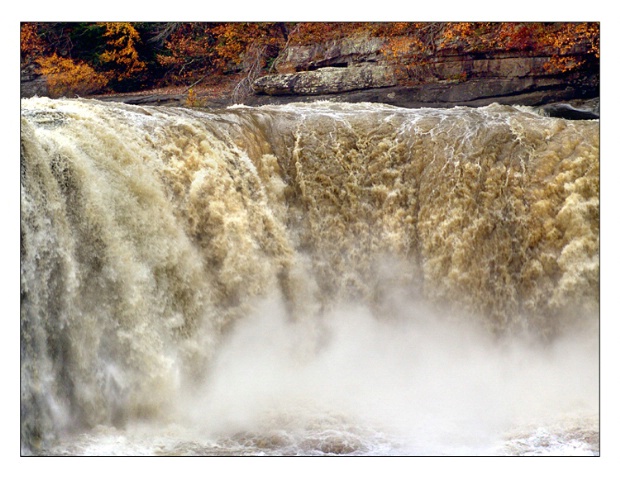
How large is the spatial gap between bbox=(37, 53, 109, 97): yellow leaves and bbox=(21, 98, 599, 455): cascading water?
1040 mm

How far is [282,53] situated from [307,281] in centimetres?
242

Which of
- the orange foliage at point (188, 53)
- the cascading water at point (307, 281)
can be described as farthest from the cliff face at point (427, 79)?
the cascading water at point (307, 281)

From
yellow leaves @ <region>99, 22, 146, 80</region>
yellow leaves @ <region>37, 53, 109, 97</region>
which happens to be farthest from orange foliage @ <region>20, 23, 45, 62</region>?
yellow leaves @ <region>37, 53, 109, 97</region>

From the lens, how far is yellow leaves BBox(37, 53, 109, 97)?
738cm

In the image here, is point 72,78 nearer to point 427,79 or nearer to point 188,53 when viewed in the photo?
point 188,53

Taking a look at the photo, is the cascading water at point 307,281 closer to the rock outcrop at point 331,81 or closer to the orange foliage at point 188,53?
the orange foliage at point 188,53

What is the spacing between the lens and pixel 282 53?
26.2 feet

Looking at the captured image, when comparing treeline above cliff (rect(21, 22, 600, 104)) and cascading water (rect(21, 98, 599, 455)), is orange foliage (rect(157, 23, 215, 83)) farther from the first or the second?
cascading water (rect(21, 98, 599, 455))

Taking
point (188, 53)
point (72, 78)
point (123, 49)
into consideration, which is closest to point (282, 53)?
point (188, 53)

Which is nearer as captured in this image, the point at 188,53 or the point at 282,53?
the point at 188,53

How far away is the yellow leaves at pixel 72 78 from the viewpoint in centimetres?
738

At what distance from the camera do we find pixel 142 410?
213 inches

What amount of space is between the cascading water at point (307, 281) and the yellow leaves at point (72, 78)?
3.41 feet
